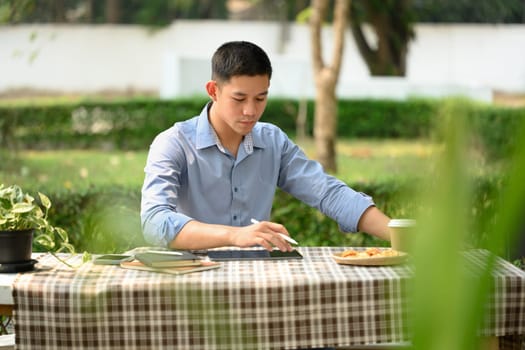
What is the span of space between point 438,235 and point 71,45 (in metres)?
20.3

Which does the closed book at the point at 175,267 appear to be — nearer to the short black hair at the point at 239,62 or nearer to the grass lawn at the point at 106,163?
the short black hair at the point at 239,62

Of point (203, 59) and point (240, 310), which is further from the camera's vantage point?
point (203, 59)

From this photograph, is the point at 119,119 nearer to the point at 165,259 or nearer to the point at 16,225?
the point at 16,225

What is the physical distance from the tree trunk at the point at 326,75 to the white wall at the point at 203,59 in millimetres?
7575

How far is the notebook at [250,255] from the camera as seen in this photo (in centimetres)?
235

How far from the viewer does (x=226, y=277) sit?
2051 millimetres

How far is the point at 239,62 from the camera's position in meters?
2.68

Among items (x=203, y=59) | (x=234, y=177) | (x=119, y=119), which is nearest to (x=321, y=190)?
(x=234, y=177)

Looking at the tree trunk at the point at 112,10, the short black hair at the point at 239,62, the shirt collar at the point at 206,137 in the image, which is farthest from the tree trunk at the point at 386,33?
the short black hair at the point at 239,62

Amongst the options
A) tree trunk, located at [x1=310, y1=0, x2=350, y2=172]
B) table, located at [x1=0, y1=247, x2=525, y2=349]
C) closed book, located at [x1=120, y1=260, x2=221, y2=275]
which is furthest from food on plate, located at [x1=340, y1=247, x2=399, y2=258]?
tree trunk, located at [x1=310, y1=0, x2=350, y2=172]

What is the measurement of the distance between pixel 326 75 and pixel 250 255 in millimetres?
7166

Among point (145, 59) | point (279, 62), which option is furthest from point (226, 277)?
point (145, 59)

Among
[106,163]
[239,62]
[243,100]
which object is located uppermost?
[239,62]

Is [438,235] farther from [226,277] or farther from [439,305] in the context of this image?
[226,277]
